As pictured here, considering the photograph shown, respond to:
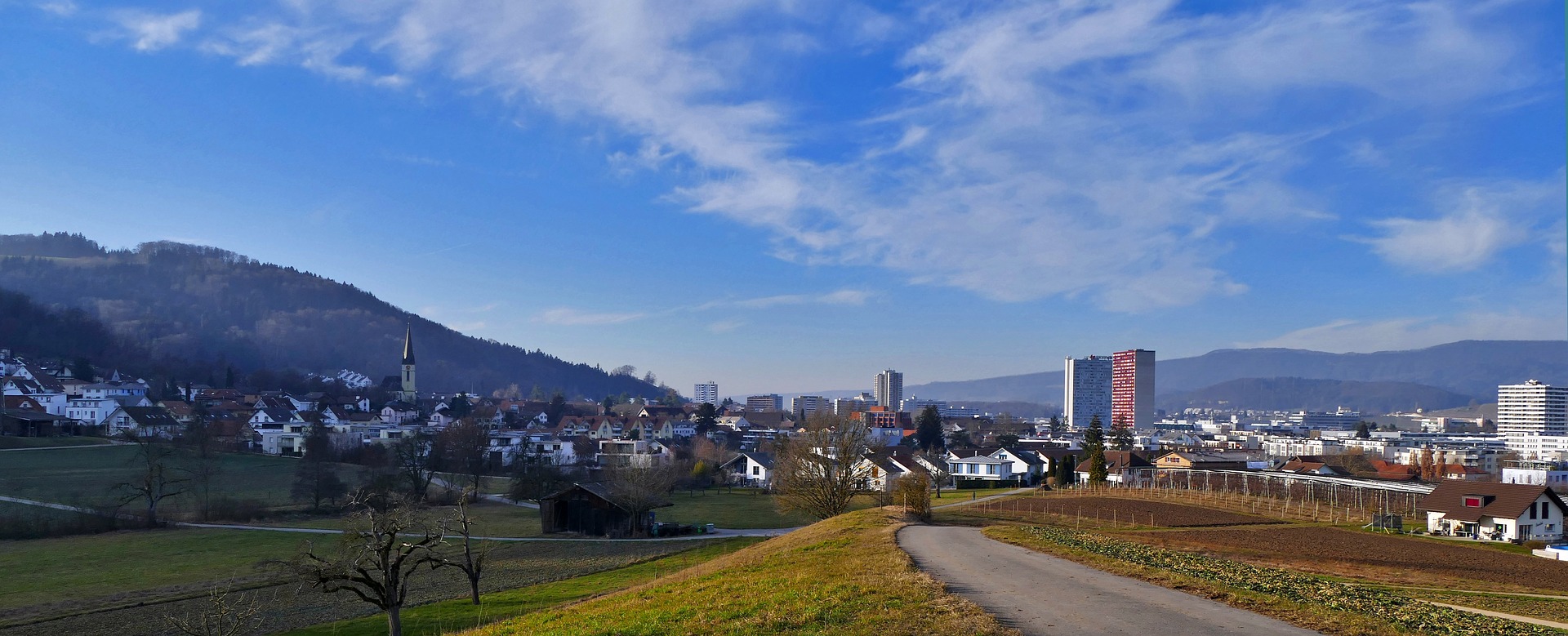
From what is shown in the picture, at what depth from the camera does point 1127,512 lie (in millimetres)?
47344

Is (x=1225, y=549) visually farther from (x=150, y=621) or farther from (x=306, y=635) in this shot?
(x=150, y=621)

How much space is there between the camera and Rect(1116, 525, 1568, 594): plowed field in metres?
26.7

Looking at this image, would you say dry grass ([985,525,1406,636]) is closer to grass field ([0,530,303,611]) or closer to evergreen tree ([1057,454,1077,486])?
grass field ([0,530,303,611])

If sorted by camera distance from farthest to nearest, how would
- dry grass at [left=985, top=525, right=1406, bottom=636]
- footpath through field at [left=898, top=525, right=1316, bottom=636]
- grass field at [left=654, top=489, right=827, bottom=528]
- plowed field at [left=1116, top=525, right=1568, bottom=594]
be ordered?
1. grass field at [left=654, top=489, right=827, bottom=528]
2. plowed field at [left=1116, top=525, right=1568, bottom=594]
3. footpath through field at [left=898, top=525, right=1316, bottom=636]
4. dry grass at [left=985, top=525, right=1406, bottom=636]

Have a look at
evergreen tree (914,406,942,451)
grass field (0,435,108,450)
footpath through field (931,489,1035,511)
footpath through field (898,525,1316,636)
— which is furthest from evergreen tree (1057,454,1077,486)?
grass field (0,435,108,450)

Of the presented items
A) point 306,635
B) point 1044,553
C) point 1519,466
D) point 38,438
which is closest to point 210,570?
point 306,635

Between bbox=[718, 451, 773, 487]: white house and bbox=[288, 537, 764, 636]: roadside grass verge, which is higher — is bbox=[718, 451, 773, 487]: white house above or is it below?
below

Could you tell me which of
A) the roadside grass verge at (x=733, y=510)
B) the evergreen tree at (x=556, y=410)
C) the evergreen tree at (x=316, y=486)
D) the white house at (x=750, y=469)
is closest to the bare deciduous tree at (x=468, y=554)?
the evergreen tree at (x=316, y=486)

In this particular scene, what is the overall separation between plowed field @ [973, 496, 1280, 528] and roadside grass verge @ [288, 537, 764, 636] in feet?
69.7

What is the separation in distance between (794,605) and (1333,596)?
9204 mm

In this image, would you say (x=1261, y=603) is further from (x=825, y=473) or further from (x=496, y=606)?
(x=825, y=473)

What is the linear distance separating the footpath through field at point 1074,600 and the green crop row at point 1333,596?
157 cm

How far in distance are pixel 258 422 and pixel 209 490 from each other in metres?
40.8

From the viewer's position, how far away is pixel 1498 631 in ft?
41.0
